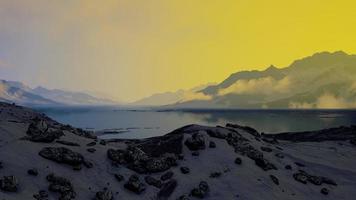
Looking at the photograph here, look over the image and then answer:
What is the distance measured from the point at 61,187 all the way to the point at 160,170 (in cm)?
1092

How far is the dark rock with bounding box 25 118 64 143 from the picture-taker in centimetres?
4219

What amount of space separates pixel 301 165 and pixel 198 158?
14.7 metres

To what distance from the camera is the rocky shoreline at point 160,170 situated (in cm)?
3588

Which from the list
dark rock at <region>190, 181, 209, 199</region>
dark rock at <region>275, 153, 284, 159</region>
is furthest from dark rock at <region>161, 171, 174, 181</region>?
dark rock at <region>275, 153, 284, 159</region>

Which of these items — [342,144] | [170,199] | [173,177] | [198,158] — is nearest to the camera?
[170,199]

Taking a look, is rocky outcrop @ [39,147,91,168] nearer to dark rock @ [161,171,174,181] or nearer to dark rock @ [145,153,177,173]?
dark rock @ [145,153,177,173]

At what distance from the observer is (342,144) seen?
225ft

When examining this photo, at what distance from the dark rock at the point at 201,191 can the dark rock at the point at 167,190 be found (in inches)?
78.1

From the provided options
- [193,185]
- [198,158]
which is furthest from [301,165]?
[193,185]

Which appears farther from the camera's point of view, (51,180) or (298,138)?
(298,138)

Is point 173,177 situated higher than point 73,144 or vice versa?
point 73,144

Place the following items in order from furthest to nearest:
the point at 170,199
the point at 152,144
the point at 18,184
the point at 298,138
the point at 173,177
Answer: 1. the point at 298,138
2. the point at 152,144
3. the point at 173,177
4. the point at 170,199
5. the point at 18,184

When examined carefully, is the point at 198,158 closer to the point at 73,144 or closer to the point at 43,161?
the point at 73,144

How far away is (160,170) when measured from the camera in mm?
42406
